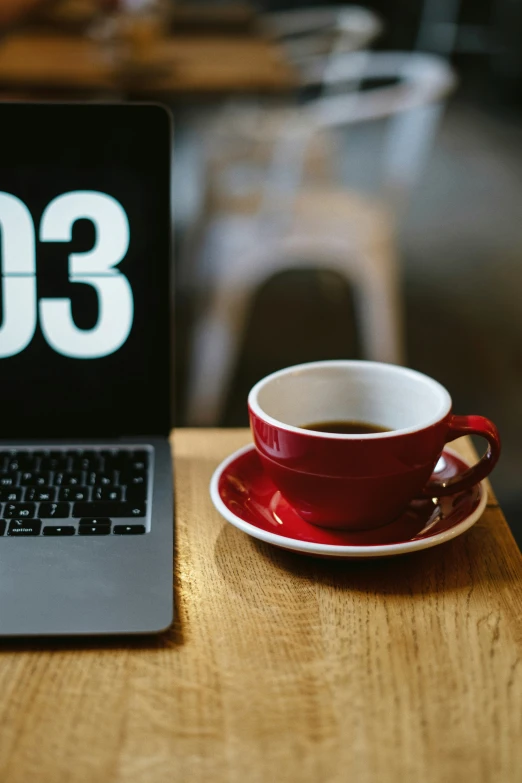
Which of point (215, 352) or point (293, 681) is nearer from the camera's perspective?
point (293, 681)

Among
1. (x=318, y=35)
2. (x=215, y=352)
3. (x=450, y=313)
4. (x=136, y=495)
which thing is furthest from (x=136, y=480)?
(x=318, y=35)

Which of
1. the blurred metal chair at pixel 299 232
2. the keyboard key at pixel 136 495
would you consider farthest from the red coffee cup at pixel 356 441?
the blurred metal chair at pixel 299 232

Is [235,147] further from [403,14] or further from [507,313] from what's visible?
[403,14]

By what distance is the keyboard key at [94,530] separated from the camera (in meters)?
0.55

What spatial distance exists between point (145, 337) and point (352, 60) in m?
2.55

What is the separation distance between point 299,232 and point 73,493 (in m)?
1.31

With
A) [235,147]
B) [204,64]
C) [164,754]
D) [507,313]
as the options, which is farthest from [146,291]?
[507,313]

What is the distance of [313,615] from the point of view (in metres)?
0.50

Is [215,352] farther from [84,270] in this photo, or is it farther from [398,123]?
[84,270]

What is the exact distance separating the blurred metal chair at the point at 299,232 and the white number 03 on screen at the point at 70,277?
100 cm

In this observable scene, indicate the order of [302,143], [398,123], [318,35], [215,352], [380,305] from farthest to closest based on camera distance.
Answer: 1. [318,35]
2. [398,123]
3. [302,143]
4. [380,305]
5. [215,352]

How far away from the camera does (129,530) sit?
553 millimetres

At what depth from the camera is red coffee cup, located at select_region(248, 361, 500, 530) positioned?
0.50 metres

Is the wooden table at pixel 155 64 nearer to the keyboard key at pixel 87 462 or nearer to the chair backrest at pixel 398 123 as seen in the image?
the chair backrest at pixel 398 123
